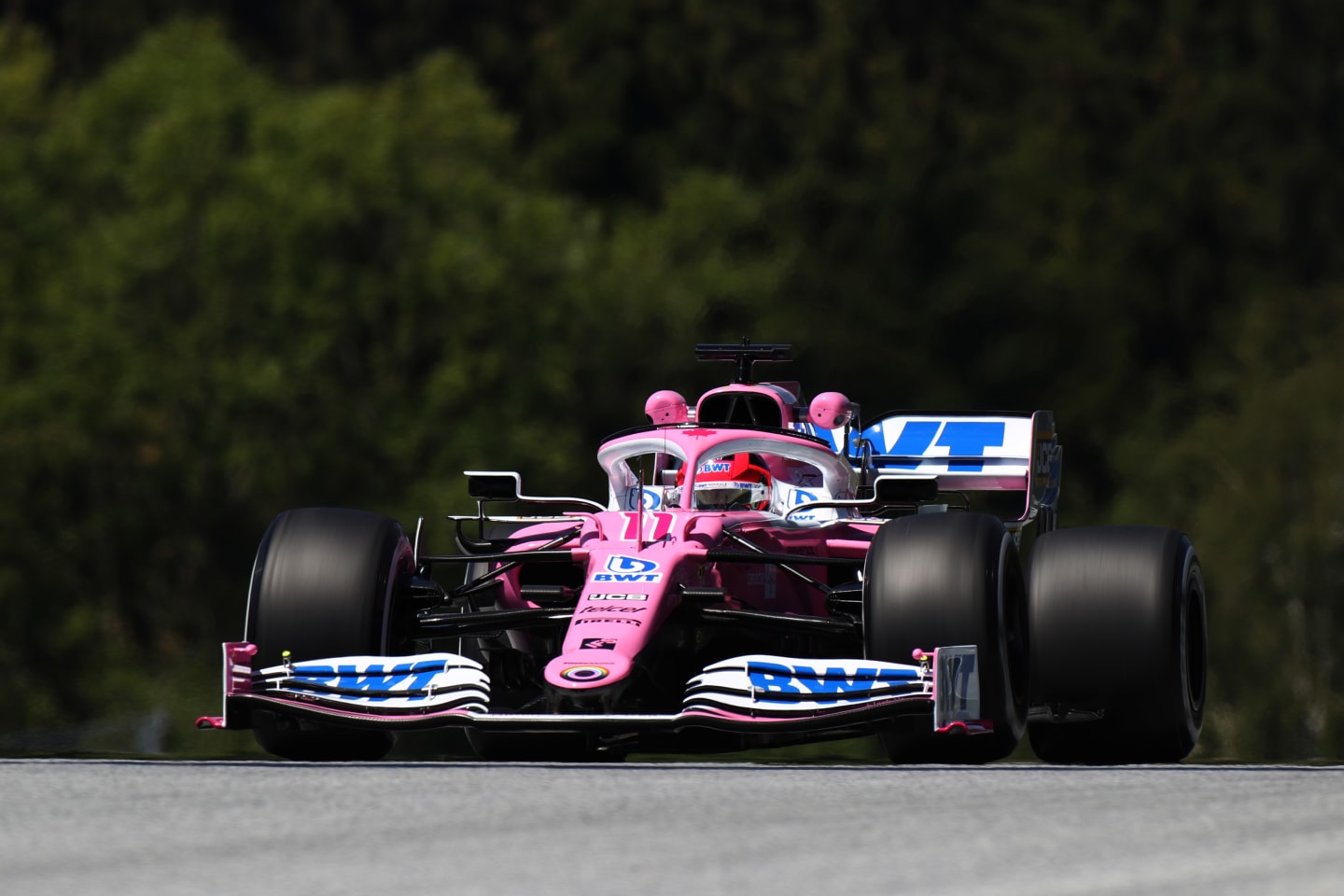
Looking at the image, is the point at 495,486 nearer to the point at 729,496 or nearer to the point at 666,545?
the point at 729,496

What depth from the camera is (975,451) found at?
641 inches

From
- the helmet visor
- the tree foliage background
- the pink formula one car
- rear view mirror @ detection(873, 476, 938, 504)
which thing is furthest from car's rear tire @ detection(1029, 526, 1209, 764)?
the tree foliage background

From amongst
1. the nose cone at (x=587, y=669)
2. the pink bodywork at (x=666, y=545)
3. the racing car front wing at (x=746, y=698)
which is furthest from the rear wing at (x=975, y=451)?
the racing car front wing at (x=746, y=698)

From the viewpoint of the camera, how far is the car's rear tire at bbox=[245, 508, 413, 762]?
12930mm

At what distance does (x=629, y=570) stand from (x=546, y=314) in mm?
29112

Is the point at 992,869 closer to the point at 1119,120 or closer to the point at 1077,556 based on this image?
the point at 1077,556

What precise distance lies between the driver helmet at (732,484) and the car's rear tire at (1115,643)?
213 cm

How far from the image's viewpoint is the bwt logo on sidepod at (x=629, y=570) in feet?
41.8

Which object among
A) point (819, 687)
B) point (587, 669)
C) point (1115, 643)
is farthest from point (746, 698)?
point (1115, 643)

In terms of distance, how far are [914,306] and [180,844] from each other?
44177mm

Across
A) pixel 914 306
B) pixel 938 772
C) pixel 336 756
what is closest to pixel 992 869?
pixel 938 772

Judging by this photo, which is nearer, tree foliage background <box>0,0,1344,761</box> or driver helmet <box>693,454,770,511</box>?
driver helmet <box>693,454,770,511</box>

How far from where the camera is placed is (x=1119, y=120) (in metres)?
54.5

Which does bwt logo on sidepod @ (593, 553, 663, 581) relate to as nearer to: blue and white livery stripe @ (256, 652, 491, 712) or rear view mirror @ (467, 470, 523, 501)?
blue and white livery stripe @ (256, 652, 491, 712)
